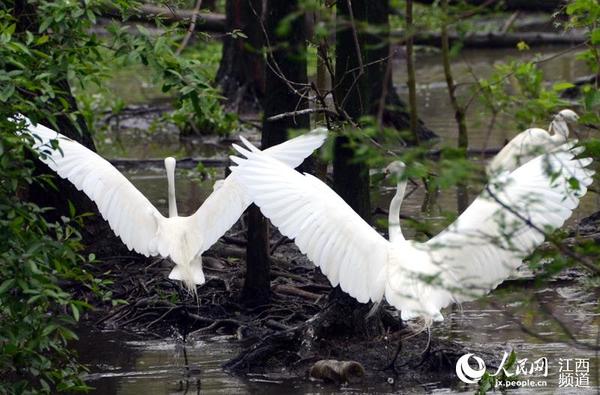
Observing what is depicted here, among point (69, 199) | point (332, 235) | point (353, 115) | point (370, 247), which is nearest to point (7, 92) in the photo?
point (332, 235)

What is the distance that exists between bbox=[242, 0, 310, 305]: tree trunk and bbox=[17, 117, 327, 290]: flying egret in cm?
42

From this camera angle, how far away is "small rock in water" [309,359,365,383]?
21.2ft

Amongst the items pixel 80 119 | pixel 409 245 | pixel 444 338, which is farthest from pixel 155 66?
pixel 80 119

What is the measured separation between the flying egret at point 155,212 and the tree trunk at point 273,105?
42cm

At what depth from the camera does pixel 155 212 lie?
770 cm

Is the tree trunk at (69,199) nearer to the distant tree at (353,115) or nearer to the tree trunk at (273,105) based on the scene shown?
the tree trunk at (273,105)

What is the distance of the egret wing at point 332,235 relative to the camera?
20.4 feet

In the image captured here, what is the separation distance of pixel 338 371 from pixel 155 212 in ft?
6.40

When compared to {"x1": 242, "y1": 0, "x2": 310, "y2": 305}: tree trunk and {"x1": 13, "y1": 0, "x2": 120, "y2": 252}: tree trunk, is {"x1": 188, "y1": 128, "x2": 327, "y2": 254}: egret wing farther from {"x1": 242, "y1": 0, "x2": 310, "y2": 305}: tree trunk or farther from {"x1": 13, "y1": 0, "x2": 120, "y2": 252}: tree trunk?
{"x1": 13, "y1": 0, "x2": 120, "y2": 252}: tree trunk

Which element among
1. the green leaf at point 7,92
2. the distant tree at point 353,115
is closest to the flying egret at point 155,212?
the distant tree at point 353,115

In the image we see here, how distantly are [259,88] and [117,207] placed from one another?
8.96m

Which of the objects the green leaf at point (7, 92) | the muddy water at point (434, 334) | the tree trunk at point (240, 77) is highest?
the tree trunk at point (240, 77)

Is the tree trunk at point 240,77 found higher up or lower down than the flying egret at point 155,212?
higher up

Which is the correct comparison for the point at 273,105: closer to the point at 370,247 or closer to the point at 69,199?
the point at 370,247
